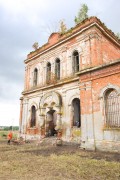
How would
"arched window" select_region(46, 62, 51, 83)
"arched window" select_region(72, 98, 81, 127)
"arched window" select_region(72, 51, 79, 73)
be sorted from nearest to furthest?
→ "arched window" select_region(72, 98, 81, 127)
"arched window" select_region(72, 51, 79, 73)
"arched window" select_region(46, 62, 51, 83)

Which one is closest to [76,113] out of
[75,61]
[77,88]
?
[77,88]

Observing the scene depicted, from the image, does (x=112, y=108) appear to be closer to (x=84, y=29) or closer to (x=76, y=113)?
(x=76, y=113)

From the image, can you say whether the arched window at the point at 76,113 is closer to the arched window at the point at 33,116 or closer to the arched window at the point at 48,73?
the arched window at the point at 48,73

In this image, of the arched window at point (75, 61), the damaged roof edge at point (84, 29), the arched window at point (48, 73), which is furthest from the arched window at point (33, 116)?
the arched window at point (75, 61)

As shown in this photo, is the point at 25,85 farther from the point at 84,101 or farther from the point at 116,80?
the point at 116,80

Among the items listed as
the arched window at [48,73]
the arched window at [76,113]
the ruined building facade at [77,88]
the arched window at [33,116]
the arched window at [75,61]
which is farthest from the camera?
the arched window at [33,116]

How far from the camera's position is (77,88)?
40.6 feet

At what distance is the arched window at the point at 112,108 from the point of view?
949 cm

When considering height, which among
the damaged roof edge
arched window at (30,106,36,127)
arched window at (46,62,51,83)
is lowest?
arched window at (30,106,36,127)

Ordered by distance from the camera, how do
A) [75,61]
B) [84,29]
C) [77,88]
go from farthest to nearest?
[75,61]
[84,29]
[77,88]

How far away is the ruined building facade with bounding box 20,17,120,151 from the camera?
9.78 metres

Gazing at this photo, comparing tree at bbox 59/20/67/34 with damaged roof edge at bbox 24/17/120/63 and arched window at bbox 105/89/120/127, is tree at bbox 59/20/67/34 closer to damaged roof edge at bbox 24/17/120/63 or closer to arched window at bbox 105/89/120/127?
damaged roof edge at bbox 24/17/120/63

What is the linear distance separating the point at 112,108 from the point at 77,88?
3.39m

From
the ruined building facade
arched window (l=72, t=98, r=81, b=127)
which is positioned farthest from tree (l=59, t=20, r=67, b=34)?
arched window (l=72, t=98, r=81, b=127)
